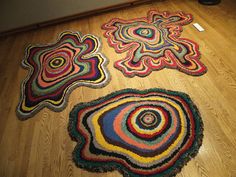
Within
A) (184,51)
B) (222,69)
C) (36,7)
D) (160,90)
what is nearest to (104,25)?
(36,7)

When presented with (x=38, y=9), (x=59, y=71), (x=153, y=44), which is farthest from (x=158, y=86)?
(x=38, y=9)

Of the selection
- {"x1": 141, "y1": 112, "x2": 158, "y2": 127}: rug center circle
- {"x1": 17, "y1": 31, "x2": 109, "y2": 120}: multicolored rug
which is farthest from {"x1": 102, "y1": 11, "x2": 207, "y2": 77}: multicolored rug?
{"x1": 141, "y1": 112, "x2": 158, "y2": 127}: rug center circle

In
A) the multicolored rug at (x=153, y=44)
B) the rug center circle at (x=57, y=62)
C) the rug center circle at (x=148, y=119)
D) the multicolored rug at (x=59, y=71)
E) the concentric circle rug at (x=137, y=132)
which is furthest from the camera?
the rug center circle at (x=57, y=62)

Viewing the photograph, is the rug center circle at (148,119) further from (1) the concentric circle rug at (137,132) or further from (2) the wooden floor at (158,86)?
(2) the wooden floor at (158,86)

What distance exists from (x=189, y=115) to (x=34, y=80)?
4.84 feet

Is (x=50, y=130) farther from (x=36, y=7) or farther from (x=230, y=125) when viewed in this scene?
(x=36, y=7)

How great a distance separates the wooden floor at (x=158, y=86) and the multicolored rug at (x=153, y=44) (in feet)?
0.26

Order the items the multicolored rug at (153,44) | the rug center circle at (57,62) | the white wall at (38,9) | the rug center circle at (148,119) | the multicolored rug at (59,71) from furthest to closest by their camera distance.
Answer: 1. the white wall at (38,9)
2. the rug center circle at (57,62)
3. the multicolored rug at (153,44)
4. the multicolored rug at (59,71)
5. the rug center circle at (148,119)

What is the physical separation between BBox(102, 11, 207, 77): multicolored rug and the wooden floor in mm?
78

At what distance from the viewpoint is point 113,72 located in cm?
196

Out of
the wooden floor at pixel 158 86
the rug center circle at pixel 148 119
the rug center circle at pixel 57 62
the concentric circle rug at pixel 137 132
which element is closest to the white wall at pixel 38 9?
the wooden floor at pixel 158 86

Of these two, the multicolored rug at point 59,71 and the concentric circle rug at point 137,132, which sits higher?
the multicolored rug at point 59,71

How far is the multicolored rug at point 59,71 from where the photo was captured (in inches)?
70.5

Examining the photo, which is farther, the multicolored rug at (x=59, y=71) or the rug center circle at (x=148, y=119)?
the multicolored rug at (x=59, y=71)
